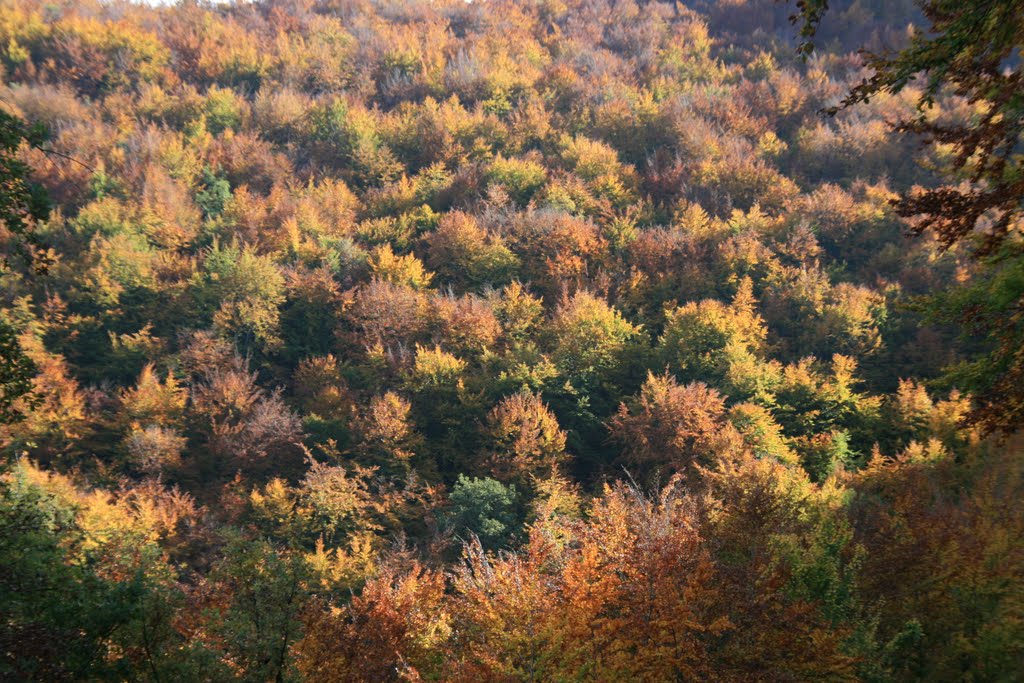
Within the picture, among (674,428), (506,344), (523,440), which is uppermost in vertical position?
(506,344)

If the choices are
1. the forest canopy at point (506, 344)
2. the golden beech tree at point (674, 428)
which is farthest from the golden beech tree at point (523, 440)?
the golden beech tree at point (674, 428)

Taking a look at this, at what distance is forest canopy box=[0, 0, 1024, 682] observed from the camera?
1111cm

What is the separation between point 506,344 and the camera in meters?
35.9

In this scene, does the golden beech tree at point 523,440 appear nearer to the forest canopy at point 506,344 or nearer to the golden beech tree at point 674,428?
the forest canopy at point 506,344

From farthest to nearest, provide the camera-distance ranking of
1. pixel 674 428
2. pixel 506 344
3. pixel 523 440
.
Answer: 1. pixel 506 344
2. pixel 523 440
3. pixel 674 428

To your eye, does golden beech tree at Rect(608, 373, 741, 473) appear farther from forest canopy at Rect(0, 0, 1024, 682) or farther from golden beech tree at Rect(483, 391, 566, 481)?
golden beech tree at Rect(483, 391, 566, 481)

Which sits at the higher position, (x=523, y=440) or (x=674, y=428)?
(x=674, y=428)

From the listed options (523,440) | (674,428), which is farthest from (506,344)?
(674,428)

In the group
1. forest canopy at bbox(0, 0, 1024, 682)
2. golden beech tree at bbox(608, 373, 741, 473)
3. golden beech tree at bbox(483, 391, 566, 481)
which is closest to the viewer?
forest canopy at bbox(0, 0, 1024, 682)

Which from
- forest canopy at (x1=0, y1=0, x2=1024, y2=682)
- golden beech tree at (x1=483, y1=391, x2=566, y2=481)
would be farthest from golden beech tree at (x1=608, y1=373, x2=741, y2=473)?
golden beech tree at (x1=483, y1=391, x2=566, y2=481)

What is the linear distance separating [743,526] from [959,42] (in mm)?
14347

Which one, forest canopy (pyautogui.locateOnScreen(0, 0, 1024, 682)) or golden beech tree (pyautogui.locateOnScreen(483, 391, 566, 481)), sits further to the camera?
golden beech tree (pyautogui.locateOnScreen(483, 391, 566, 481))

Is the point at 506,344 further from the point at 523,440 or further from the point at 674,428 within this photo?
the point at 674,428

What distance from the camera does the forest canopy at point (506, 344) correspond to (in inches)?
437
